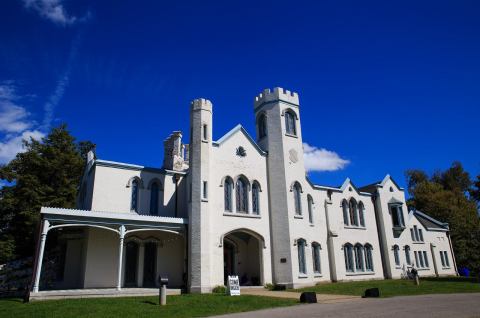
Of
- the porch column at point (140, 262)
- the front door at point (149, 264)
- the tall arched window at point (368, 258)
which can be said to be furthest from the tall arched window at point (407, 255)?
the porch column at point (140, 262)

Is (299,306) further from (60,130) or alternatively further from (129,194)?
(60,130)

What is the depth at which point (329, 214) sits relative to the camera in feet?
90.9

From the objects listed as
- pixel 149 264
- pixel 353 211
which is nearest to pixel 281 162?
pixel 353 211

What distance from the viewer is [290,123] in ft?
88.6

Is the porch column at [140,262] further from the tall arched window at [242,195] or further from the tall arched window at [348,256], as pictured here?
the tall arched window at [348,256]

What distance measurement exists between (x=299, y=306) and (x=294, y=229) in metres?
10.9

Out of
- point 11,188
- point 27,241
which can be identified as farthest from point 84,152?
point 27,241

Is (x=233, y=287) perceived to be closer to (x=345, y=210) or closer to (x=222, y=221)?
(x=222, y=221)

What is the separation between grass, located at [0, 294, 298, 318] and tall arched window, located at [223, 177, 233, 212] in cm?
810

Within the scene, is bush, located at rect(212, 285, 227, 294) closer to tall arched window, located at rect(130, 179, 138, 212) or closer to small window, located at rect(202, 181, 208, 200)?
small window, located at rect(202, 181, 208, 200)

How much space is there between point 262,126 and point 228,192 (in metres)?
6.72

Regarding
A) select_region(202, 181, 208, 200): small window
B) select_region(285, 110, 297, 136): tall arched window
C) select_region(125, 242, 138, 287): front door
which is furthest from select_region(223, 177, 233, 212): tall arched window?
select_region(285, 110, 297, 136): tall arched window

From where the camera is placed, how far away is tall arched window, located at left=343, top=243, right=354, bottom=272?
2778 centimetres

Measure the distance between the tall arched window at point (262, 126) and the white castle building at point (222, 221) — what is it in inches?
3.3
